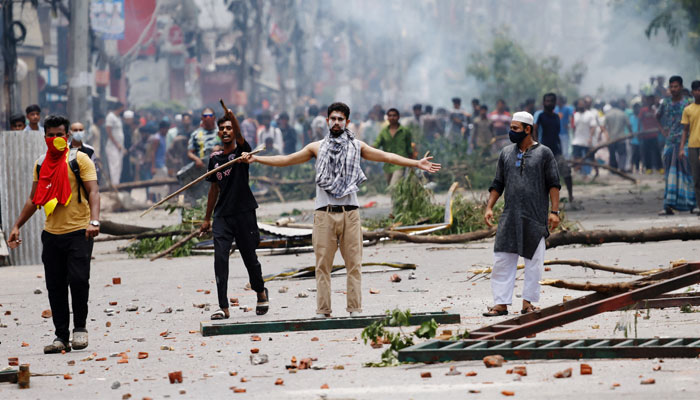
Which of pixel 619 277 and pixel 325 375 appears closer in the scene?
pixel 325 375

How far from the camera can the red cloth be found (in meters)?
8.02

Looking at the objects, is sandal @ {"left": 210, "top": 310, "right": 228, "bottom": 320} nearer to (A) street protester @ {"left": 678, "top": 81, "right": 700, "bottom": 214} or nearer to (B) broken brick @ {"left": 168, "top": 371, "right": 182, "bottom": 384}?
(B) broken brick @ {"left": 168, "top": 371, "right": 182, "bottom": 384}

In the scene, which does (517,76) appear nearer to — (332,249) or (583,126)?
(583,126)

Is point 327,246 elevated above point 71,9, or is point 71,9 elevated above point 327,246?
point 71,9

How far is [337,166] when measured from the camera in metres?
8.66

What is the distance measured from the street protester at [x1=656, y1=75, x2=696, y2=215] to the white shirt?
33.5 ft

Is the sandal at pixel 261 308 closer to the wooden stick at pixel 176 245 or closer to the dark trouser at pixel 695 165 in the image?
the wooden stick at pixel 176 245

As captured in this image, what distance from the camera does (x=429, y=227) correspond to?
14.3 metres

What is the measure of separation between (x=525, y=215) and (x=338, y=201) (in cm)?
138

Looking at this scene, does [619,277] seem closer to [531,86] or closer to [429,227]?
[429,227]

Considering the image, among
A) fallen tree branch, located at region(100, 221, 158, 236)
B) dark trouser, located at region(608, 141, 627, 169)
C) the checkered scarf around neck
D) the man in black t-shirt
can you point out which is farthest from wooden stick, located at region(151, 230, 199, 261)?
dark trouser, located at region(608, 141, 627, 169)

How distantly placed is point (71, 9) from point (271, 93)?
107 ft

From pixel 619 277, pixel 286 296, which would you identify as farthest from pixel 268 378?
pixel 619 277

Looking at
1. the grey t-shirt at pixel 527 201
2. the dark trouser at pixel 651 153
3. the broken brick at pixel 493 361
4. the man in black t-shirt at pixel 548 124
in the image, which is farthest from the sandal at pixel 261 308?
the dark trouser at pixel 651 153
